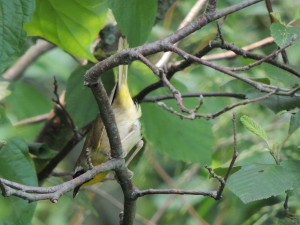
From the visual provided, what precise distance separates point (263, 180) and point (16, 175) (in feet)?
2.39

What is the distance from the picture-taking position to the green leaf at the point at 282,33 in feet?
5.84

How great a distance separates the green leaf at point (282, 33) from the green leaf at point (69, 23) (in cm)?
53

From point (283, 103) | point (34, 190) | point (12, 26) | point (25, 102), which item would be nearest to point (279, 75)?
point (283, 103)

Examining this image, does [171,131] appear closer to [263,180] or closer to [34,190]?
[263,180]

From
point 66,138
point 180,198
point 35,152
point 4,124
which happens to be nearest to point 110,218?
Answer: point 180,198

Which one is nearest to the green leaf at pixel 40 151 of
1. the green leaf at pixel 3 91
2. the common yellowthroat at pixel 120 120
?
the common yellowthroat at pixel 120 120

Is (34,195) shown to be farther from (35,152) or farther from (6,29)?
(35,152)

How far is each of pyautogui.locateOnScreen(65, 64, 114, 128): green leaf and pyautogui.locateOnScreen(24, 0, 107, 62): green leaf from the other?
47 cm

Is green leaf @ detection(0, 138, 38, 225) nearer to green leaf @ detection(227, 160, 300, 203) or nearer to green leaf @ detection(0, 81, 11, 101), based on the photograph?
green leaf @ detection(0, 81, 11, 101)

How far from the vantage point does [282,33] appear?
181cm

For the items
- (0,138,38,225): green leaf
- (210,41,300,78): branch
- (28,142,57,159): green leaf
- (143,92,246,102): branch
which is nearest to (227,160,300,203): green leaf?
(210,41,300,78): branch

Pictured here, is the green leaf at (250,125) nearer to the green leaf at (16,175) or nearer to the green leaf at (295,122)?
the green leaf at (295,122)

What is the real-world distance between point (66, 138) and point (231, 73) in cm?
152

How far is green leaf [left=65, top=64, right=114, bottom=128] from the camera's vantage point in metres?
2.60
